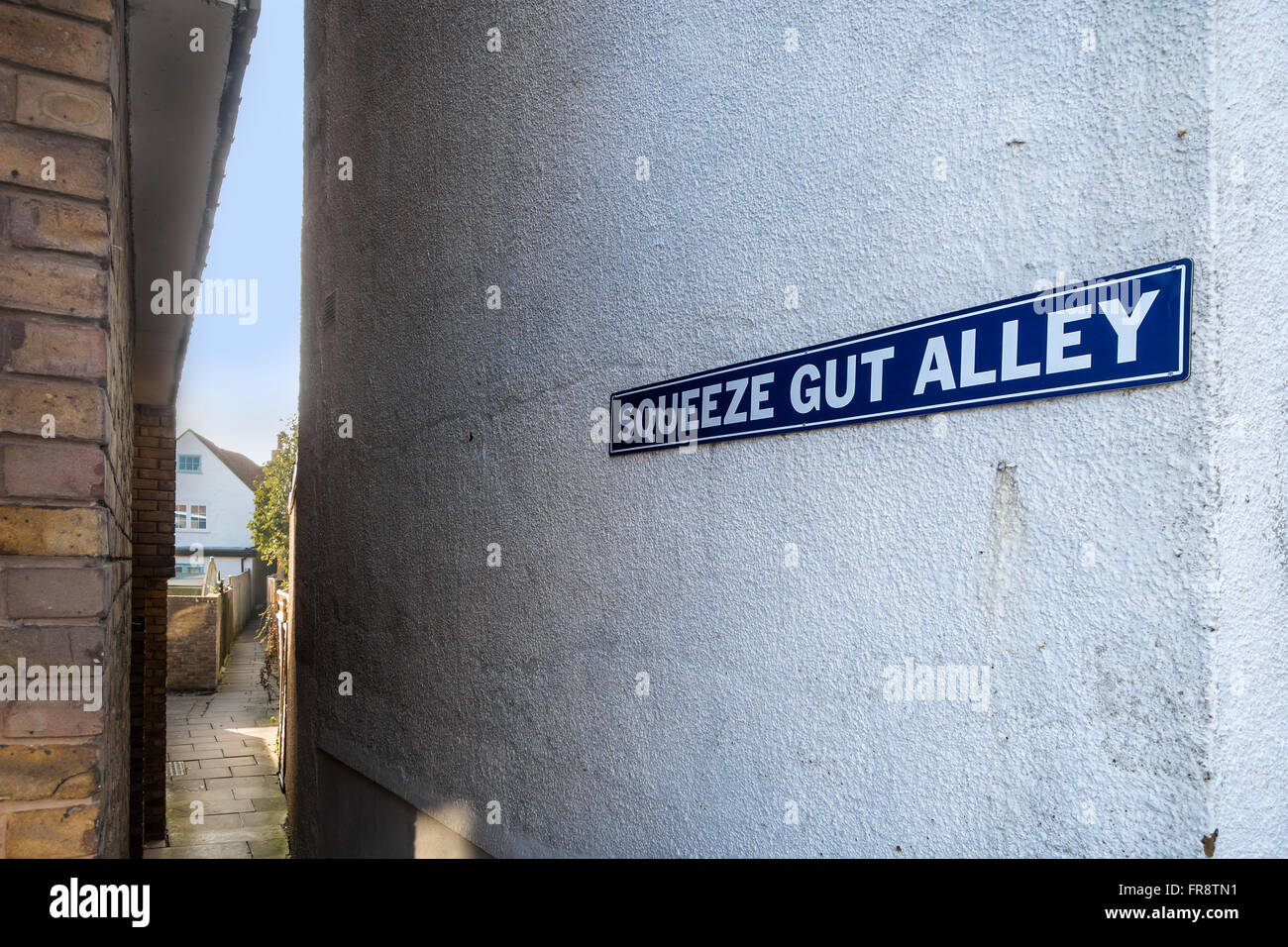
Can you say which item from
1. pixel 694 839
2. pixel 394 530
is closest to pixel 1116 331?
pixel 694 839

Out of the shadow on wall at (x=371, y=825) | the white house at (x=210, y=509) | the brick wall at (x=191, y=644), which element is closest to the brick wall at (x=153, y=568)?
the shadow on wall at (x=371, y=825)

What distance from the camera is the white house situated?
3278cm

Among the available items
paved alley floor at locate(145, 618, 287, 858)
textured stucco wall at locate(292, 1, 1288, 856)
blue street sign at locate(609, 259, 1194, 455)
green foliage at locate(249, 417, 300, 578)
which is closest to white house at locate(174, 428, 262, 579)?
green foliage at locate(249, 417, 300, 578)

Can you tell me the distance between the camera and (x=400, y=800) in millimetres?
3246

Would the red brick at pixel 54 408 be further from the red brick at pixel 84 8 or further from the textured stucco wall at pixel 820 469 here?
the textured stucco wall at pixel 820 469

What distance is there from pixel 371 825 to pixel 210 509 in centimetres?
3380

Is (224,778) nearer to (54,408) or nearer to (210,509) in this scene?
(54,408)

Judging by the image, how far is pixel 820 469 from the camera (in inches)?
61.8

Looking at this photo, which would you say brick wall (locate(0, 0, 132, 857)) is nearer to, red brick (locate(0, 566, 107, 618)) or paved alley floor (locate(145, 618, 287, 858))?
red brick (locate(0, 566, 107, 618))

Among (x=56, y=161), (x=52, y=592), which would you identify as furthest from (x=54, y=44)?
(x=52, y=592)

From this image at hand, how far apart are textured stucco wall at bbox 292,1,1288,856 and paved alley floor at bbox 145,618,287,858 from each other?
186 inches

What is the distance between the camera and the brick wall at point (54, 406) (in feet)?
4.62

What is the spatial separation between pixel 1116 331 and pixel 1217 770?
21.2 inches
